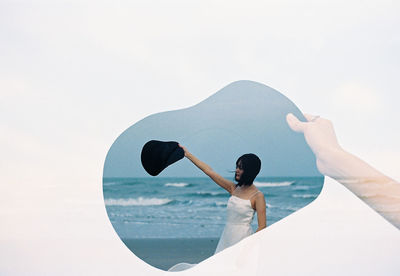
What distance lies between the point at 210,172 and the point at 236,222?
325mm

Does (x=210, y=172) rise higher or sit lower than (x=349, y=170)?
higher

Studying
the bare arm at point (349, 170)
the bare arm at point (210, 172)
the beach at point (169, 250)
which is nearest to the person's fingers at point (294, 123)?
the bare arm at point (349, 170)

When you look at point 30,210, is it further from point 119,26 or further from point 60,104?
point 119,26

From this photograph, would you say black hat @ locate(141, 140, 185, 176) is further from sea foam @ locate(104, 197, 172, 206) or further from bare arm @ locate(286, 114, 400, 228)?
bare arm @ locate(286, 114, 400, 228)

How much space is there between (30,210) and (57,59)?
104cm

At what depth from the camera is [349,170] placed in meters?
4.09

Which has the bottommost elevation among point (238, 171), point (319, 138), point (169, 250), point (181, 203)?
point (169, 250)

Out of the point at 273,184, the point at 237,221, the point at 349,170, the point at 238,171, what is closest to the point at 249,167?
the point at 238,171

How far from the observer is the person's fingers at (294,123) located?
390cm

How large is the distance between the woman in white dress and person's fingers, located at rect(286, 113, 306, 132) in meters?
0.27

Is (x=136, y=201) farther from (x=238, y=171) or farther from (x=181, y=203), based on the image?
(x=238, y=171)

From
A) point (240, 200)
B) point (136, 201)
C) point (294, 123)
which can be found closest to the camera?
point (240, 200)

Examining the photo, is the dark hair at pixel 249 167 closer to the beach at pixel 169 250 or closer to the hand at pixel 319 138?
the hand at pixel 319 138

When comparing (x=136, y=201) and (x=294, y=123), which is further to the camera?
(x=136, y=201)
